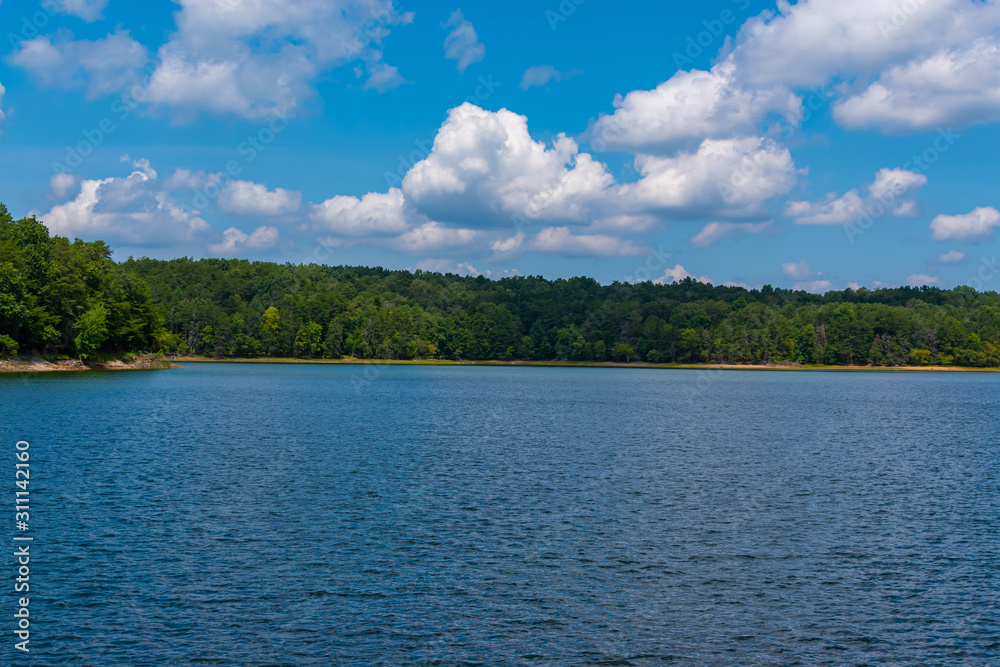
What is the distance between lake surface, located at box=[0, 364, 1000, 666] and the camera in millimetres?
16672

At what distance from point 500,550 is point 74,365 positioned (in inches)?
4862

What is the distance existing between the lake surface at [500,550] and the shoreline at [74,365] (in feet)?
224

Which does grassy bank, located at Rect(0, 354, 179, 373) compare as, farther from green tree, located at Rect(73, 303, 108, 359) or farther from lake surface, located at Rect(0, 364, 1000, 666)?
lake surface, located at Rect(0, 364, 1000, 666)

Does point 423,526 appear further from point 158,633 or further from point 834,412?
point 834,412

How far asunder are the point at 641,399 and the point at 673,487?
63826mm

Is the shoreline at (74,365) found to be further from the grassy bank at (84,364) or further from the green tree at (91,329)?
the green tree at (91,329)

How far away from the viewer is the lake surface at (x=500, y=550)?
1667cm

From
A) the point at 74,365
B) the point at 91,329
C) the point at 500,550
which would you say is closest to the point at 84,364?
the point at 74,365

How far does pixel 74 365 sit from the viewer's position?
124375mm

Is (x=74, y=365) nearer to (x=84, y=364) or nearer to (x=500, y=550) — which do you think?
(x=84, y=364)

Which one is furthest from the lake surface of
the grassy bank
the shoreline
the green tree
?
the green tree

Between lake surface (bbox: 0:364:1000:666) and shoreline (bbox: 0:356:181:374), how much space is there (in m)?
68.2

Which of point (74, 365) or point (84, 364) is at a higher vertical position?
point (84, 364)

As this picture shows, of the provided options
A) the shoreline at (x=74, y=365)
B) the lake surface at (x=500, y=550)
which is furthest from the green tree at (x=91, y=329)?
the lake surface at (x=500, y=550)
